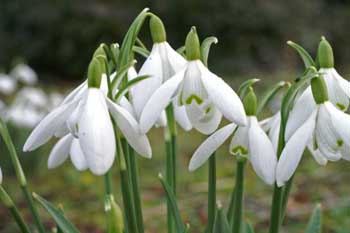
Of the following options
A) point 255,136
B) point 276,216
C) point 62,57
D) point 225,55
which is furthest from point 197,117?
point 62,57

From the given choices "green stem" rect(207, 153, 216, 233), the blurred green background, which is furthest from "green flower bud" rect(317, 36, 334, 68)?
the blurred green background

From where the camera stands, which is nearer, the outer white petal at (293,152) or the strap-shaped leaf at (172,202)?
the outer white petal at (293,152)

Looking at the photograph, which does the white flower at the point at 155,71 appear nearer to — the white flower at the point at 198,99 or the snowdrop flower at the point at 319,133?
the white flower at the point at 198,99

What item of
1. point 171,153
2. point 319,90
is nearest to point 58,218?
point 171,153

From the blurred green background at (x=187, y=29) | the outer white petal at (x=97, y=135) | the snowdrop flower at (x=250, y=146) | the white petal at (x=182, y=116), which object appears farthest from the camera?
the blurred green background at (x=187, y=29)

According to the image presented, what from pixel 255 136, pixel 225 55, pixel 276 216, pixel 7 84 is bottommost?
pixel 225 55

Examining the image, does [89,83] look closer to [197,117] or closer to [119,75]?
[119,75]

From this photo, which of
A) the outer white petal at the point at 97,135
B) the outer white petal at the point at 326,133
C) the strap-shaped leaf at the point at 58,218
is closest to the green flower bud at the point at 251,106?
the outer white petal at the point at 326,133

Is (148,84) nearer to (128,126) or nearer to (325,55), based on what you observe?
(128,126)

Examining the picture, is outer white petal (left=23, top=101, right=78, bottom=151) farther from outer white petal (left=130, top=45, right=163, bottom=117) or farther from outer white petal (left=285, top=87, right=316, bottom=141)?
outer white petal (left=285, top=87, right=316, bottom=141)
